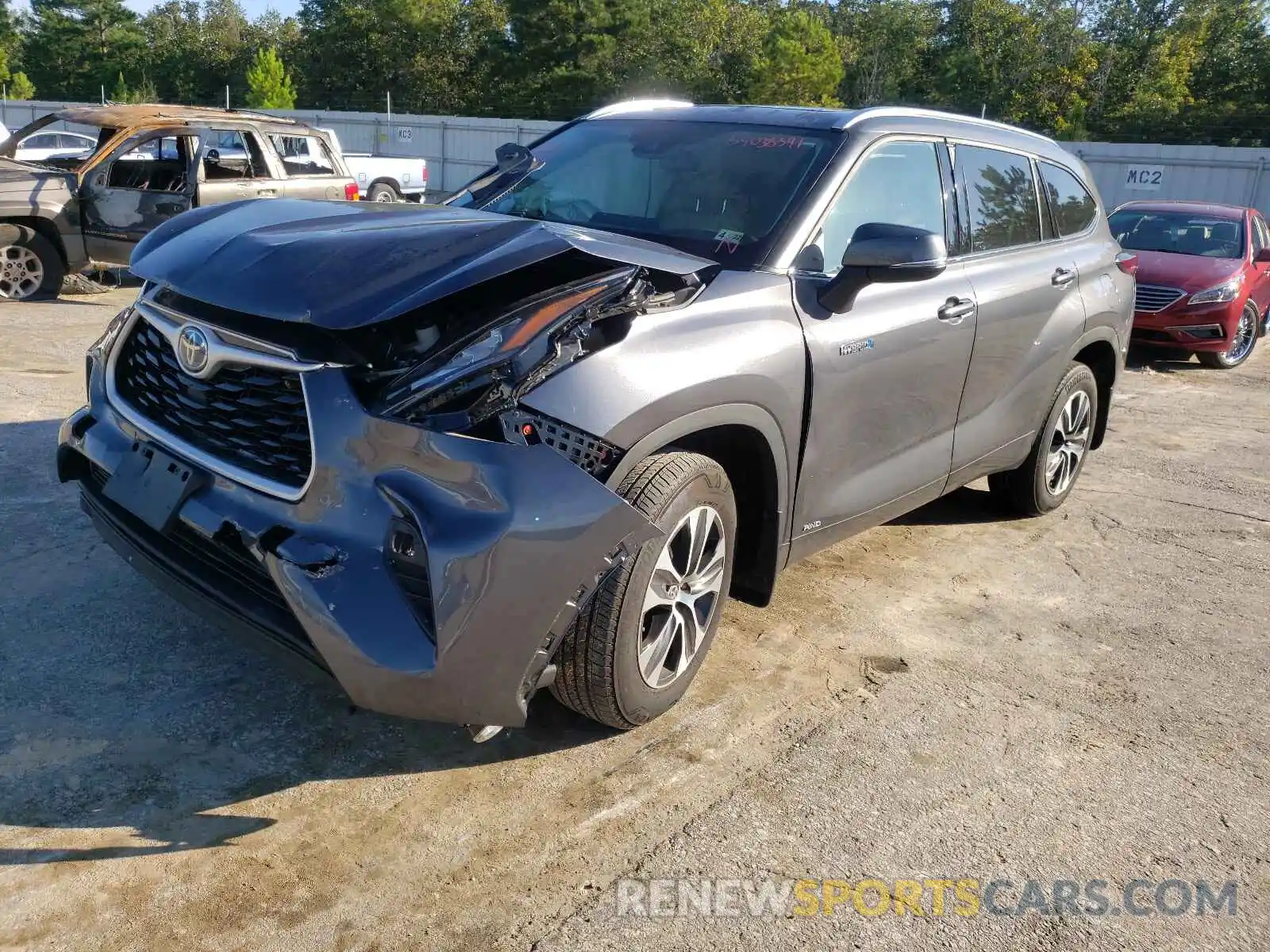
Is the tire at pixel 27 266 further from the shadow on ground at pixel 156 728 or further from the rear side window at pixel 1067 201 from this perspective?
the rear side window at pixel 1067 201

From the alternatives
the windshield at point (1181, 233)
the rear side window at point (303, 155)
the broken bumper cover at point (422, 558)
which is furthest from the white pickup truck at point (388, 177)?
the broken bumper cover at point (422, 558)

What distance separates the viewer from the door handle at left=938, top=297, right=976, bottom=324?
13.6 feet

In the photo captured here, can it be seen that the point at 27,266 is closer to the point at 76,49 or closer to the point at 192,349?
the point at 192,349

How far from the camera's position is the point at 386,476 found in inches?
102

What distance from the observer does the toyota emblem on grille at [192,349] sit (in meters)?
2.89

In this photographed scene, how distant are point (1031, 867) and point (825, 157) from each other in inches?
93.8

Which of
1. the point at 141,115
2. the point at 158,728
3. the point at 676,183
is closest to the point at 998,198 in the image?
the point at 676,183

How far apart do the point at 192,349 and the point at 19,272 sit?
8.49 meters

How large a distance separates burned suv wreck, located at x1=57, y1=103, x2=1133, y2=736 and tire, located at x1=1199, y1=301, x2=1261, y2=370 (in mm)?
8098

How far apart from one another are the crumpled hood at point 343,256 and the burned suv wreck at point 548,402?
1cm

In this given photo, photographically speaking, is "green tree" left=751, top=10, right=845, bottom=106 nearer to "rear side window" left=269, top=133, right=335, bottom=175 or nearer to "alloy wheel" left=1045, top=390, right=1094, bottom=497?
"rear side window" left=269, top=133, right=335, bottom=175

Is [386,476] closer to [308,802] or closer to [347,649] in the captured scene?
Result: [347,649]

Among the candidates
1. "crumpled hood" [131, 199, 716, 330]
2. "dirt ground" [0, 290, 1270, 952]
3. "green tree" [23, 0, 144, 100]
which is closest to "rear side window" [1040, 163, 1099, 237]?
"dirt ground" [0, 290, 1270, 952]

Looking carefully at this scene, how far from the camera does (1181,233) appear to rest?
Answer: 1176cm
